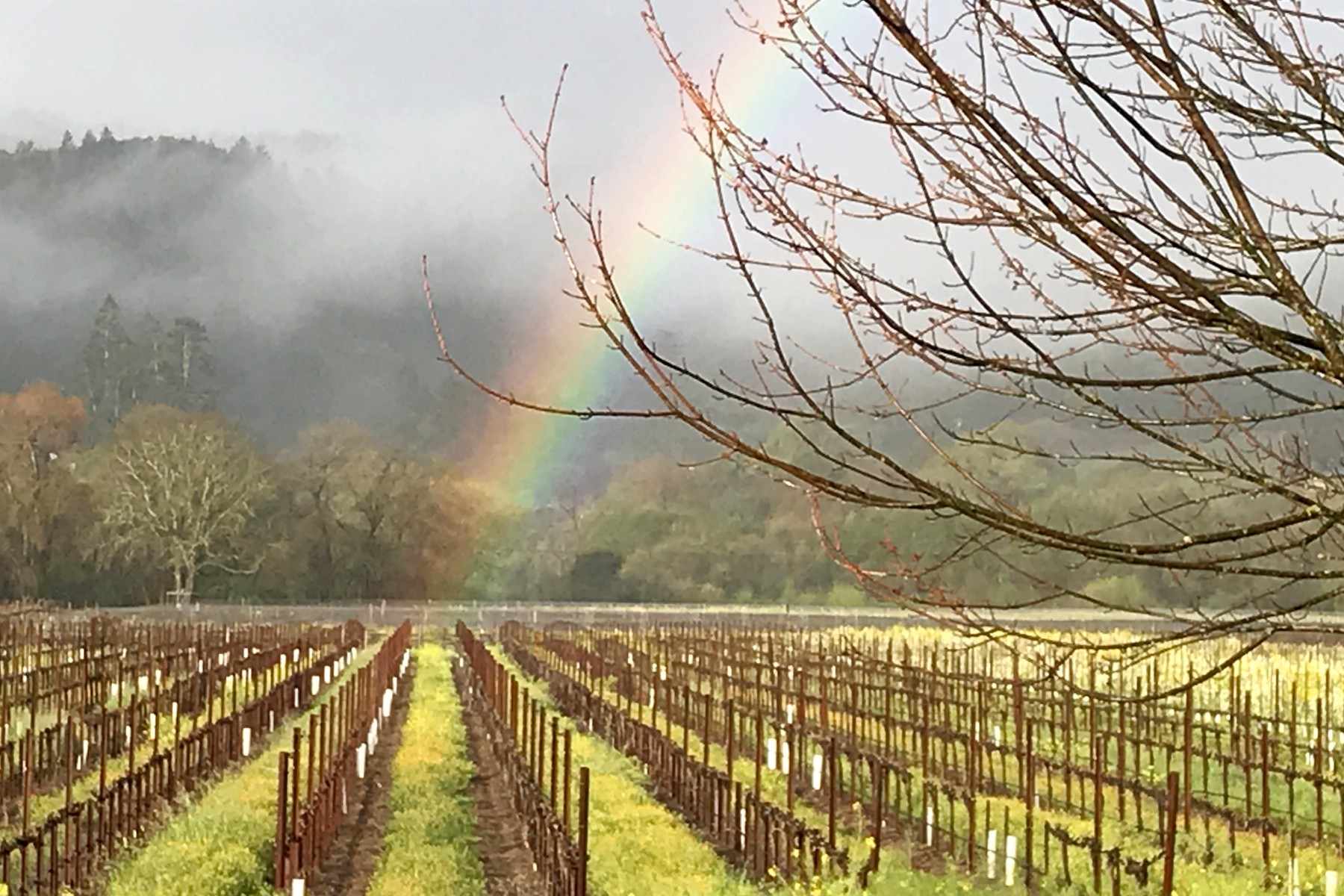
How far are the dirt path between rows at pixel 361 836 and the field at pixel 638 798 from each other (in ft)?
0.13

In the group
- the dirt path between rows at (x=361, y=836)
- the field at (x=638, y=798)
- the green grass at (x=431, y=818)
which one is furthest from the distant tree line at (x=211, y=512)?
the dirt path between rows at (x=361, y=836)

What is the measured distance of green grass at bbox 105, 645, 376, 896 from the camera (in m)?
8.41

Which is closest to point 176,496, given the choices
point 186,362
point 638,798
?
point 638,798

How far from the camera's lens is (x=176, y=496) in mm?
57594

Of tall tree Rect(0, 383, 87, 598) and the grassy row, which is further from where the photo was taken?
tall tree Rect(0, 383, 87, 598)

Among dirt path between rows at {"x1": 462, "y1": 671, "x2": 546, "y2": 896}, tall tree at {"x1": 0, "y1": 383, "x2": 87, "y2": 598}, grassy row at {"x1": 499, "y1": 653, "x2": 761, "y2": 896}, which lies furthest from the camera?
tall tree at {"x1": 0, "y1": 383, "x2": 87, "y2": 598}

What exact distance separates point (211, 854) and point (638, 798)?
4.16 meters

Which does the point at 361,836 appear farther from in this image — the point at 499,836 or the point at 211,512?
the point at 211,512

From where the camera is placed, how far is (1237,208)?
266 cm

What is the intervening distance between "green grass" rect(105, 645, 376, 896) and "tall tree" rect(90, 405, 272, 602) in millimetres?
45210

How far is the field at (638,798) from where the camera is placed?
863 cm

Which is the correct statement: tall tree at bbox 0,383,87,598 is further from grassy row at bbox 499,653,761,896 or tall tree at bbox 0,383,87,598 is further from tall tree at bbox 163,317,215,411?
tall tree at bbox 163,317,215,411

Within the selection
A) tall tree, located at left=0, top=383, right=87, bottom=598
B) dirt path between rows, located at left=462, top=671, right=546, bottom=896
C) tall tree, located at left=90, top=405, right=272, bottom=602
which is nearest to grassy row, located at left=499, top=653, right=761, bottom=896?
dirt path between rows, located at left=462, top=671, right=546, bottom=896

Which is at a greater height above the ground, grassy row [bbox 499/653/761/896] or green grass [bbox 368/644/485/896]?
grassy row [bbox 499/653/761/896]
